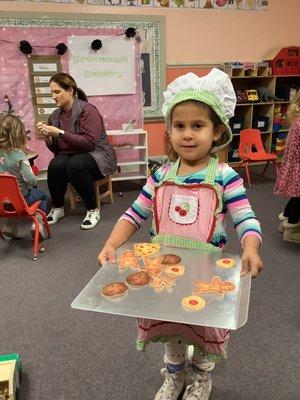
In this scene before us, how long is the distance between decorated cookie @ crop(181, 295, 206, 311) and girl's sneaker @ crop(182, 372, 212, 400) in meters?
0.53

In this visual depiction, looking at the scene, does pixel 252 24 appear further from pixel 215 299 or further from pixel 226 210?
pixel 215 299

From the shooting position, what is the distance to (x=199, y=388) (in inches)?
48.1

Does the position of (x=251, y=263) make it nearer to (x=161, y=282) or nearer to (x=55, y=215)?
(x=161, y=282)

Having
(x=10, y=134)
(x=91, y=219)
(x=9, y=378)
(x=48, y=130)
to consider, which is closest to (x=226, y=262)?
(x=9, y=378)

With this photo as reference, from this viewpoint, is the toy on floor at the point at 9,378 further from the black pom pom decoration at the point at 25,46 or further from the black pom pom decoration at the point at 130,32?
the black pom pom decoration at the point at 130,32

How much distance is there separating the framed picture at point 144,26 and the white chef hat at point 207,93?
10.4ft

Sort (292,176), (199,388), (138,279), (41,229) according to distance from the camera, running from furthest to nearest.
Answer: (41,229), (292,176), (199,388), (138,279)

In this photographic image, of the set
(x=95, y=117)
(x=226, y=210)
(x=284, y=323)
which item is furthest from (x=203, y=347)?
(x=95, y=117)

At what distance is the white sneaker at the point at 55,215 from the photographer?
9.77ft

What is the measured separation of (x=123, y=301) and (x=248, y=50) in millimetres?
4396

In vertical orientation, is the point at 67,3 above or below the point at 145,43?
above

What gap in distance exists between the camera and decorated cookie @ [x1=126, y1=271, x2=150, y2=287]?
2.96 feet

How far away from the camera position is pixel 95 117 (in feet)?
9.73

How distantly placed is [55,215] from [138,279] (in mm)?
2218
